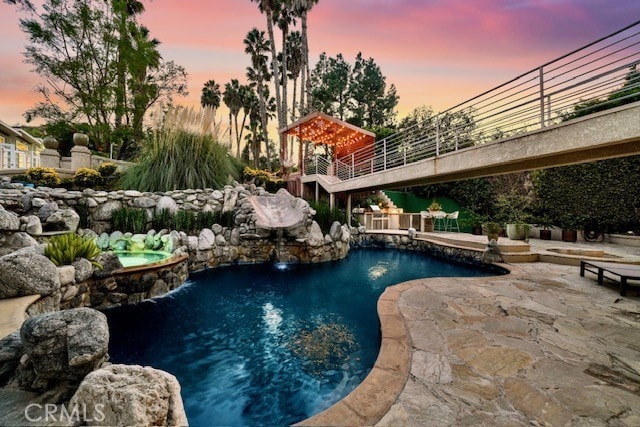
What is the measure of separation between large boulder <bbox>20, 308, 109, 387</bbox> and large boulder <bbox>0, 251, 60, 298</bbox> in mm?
1965

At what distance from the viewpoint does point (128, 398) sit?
1.11 meters

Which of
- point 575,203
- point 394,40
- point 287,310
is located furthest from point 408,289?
point 575,203

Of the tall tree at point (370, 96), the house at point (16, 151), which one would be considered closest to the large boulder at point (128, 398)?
the house at point (16, 151)

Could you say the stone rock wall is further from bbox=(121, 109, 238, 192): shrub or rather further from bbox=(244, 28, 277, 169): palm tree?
bbox=(244, 28, 277, 169): palm tree

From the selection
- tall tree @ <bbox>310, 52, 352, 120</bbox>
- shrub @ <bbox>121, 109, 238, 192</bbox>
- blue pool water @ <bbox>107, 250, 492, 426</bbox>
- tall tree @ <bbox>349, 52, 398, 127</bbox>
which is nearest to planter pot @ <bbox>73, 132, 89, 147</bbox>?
shrub @ <bbox>121, 109, 238, 192</bbox>

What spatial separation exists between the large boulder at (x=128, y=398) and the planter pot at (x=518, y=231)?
10.0m

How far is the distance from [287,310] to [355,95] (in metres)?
22.3

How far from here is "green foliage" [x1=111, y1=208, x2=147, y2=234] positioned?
6043mm

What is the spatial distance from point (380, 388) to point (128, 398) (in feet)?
5.08

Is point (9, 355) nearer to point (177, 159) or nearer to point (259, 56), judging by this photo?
point (177, 159)

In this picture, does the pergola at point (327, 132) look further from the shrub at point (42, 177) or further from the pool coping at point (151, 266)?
the shrub at point (42, 177)

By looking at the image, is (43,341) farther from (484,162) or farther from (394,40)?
(394,40)

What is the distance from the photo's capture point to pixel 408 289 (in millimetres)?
4023

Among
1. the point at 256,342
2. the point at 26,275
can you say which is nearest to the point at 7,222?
the point at 26,275
